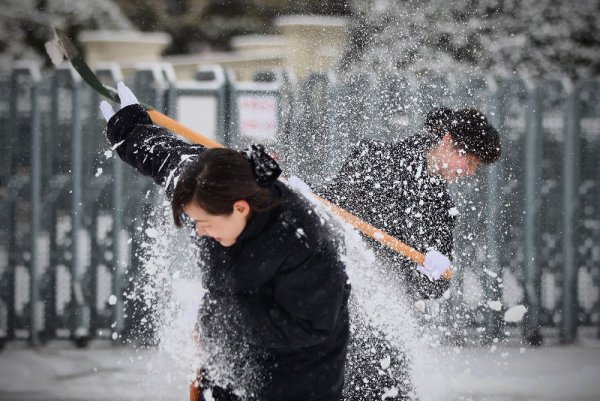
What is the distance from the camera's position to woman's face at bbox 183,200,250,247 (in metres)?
2.43

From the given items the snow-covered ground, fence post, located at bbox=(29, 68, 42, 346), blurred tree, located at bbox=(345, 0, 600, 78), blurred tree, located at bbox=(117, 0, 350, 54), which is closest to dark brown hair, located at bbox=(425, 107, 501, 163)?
the snow-covered ground

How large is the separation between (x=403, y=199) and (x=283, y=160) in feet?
6.78

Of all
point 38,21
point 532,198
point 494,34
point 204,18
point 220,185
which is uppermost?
point 204,18

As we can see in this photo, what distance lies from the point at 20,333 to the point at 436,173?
11.2 ft

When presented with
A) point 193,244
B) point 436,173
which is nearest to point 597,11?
point 436,173

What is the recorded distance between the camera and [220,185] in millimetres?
2410

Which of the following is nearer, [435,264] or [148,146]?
[148,146]

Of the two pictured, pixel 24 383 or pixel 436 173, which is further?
pixel 24 383

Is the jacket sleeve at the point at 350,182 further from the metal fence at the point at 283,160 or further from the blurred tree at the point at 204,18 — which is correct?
the blurred tree at the point at 204,18

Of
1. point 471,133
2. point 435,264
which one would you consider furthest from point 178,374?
point 471,133

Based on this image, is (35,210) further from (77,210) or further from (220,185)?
(220,185)

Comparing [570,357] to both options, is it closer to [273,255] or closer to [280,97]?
[280,97]

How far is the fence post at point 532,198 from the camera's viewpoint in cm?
611

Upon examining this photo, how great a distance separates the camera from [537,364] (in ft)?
18.9
